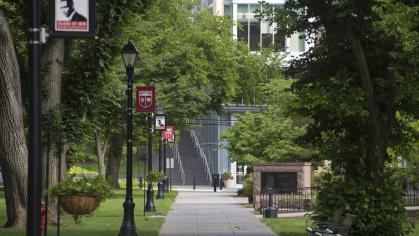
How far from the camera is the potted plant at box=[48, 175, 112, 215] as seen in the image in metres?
10.1

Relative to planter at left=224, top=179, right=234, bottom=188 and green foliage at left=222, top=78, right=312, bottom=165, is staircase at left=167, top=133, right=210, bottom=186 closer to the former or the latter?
planter at left=224, top=179, right=234, bottom=188

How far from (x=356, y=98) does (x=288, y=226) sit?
7109 millimetres

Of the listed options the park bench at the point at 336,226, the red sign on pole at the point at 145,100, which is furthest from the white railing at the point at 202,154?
the park bench at the point at 336,226

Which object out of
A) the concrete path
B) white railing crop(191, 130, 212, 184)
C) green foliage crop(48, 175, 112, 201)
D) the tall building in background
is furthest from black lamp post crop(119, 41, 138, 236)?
white railing crop(191, 130, 212, 184)

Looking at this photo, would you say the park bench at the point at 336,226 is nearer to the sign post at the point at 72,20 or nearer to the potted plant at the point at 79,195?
the potted plant at the point at 79,195

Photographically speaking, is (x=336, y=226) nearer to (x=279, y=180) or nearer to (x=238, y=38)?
(x=279, y=180)

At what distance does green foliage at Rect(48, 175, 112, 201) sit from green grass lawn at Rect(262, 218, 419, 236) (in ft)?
32.0

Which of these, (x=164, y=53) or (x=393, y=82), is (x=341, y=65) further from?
(x=164, y=53)

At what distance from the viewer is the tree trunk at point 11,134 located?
18.3 meters

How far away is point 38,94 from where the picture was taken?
7.71 m

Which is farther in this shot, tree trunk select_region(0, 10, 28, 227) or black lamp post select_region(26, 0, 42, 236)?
tree trunk select_region(0, 10, 28, 227)

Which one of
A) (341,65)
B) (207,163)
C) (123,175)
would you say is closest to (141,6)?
(341,65)

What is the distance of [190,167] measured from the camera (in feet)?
248

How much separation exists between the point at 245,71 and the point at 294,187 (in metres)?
19.4
